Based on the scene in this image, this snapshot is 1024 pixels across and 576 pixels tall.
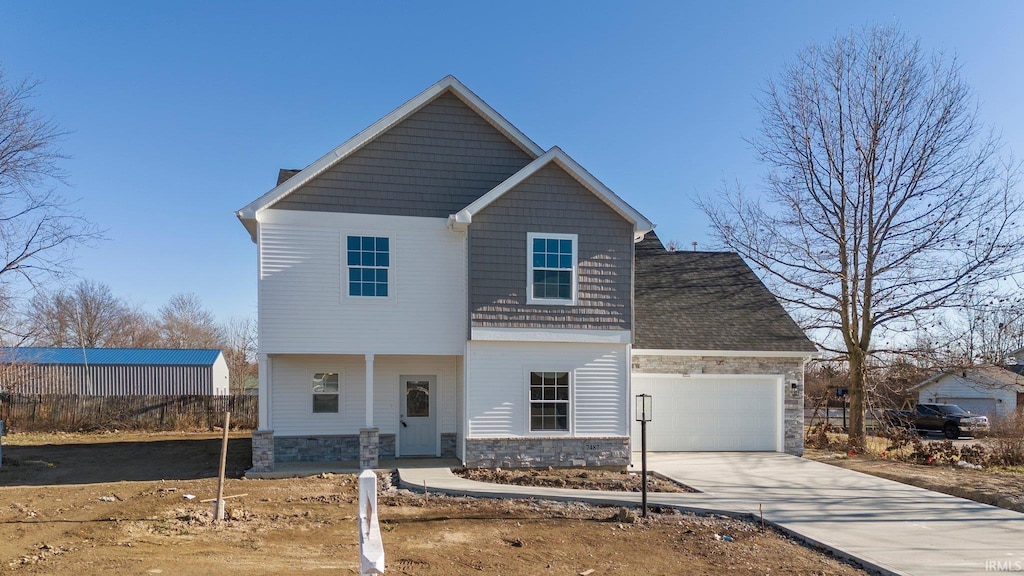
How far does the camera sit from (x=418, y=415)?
44.8 feet

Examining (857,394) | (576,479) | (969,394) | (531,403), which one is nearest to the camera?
(576,479)

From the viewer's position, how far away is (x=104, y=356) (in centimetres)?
2559

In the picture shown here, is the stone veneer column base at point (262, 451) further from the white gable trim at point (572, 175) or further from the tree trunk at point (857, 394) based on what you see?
the tree trunk at point (857, 394)

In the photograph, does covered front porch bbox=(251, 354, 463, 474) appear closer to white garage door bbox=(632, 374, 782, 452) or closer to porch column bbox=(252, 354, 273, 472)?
porch column bbox=(252, 354, 273, 472)

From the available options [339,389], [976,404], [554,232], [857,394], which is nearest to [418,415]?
[339,389]

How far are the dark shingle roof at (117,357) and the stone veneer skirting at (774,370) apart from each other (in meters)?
Result: 20.2

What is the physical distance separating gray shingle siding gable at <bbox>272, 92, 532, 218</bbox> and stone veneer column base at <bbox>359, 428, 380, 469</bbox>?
447 cm

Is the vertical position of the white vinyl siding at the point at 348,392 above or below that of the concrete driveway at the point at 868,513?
above

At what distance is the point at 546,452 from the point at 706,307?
6523 mm

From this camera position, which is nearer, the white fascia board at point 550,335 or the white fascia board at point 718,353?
the white fascia board at point 550,335

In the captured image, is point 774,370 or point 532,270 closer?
point 532,270

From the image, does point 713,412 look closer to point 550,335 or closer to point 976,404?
point 550,335

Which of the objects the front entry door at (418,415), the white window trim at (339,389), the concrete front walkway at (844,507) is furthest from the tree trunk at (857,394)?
the white window trim at (339,389)

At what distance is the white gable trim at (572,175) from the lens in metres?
11.9
